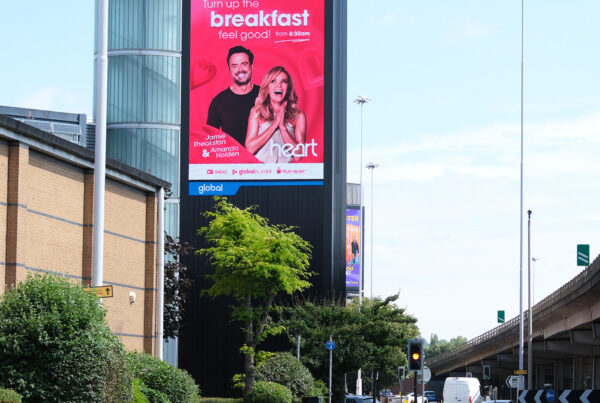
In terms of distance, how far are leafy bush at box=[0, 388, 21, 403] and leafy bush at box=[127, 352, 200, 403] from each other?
8917 mm

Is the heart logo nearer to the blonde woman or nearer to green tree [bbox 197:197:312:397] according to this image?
the blonde woman

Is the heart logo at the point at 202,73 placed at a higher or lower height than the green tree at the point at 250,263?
higher

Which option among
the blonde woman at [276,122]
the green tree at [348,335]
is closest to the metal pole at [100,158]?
the green tree at [348,335]

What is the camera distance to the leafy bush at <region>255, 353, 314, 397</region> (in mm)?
45531

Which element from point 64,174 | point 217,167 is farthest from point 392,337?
point 64,174

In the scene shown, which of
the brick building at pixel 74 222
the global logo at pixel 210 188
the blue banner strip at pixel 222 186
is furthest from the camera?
the global logo at pixel 210 188

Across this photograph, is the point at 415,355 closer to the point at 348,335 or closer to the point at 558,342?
the point at 348,335

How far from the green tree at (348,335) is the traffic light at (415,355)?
734 inches

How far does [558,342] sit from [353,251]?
38982 mm

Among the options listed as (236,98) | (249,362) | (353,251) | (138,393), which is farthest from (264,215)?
(353,251)

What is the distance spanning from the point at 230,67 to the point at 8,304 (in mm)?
38897

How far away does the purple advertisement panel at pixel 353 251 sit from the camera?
111 meters

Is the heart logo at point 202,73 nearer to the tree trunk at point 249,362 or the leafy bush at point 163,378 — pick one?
the tree trunk at point 249,362

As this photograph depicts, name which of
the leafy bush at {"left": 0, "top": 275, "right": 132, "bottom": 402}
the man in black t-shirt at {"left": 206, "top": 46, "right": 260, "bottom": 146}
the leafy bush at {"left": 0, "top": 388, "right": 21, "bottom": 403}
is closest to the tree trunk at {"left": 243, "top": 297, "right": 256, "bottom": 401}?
the man in black t-shirt at {"left": 206, "top": 46, "right": 260, "bottom": 146}
